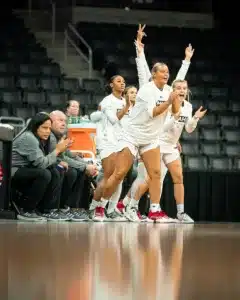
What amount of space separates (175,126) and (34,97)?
5.15 meters

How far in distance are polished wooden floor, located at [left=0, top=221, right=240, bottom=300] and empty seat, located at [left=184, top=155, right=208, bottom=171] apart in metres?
8.10

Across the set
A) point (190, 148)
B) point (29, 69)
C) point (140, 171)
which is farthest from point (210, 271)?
point (29, 69)

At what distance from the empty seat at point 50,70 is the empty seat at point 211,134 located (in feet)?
8.50

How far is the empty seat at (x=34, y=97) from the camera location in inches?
563

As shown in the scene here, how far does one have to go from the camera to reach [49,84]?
15.1m

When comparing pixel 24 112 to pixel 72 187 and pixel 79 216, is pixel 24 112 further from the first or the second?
pixel 79 216

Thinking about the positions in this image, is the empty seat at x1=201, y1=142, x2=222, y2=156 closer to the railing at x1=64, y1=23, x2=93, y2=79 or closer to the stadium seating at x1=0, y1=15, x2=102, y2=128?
the stadium seating at x1=0, y1=15, x2=102, y2=128

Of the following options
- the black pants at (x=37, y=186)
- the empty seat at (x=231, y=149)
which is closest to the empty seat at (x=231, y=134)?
the empty seat at (x=231, y=149)

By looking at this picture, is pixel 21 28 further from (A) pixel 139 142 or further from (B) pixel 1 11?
(A) pixel 139 142

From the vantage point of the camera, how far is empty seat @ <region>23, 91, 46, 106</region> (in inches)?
563

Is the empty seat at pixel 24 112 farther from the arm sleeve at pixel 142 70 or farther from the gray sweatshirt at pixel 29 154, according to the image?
the gray sweatshirt at pixel 29 154

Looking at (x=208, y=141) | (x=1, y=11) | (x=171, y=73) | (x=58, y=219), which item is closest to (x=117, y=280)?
(x=58, y=219)

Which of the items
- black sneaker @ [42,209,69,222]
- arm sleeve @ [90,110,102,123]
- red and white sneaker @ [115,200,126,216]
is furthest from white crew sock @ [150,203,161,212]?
arm sleeve @ [90,110,102,123]

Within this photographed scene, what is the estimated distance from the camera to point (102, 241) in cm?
534
